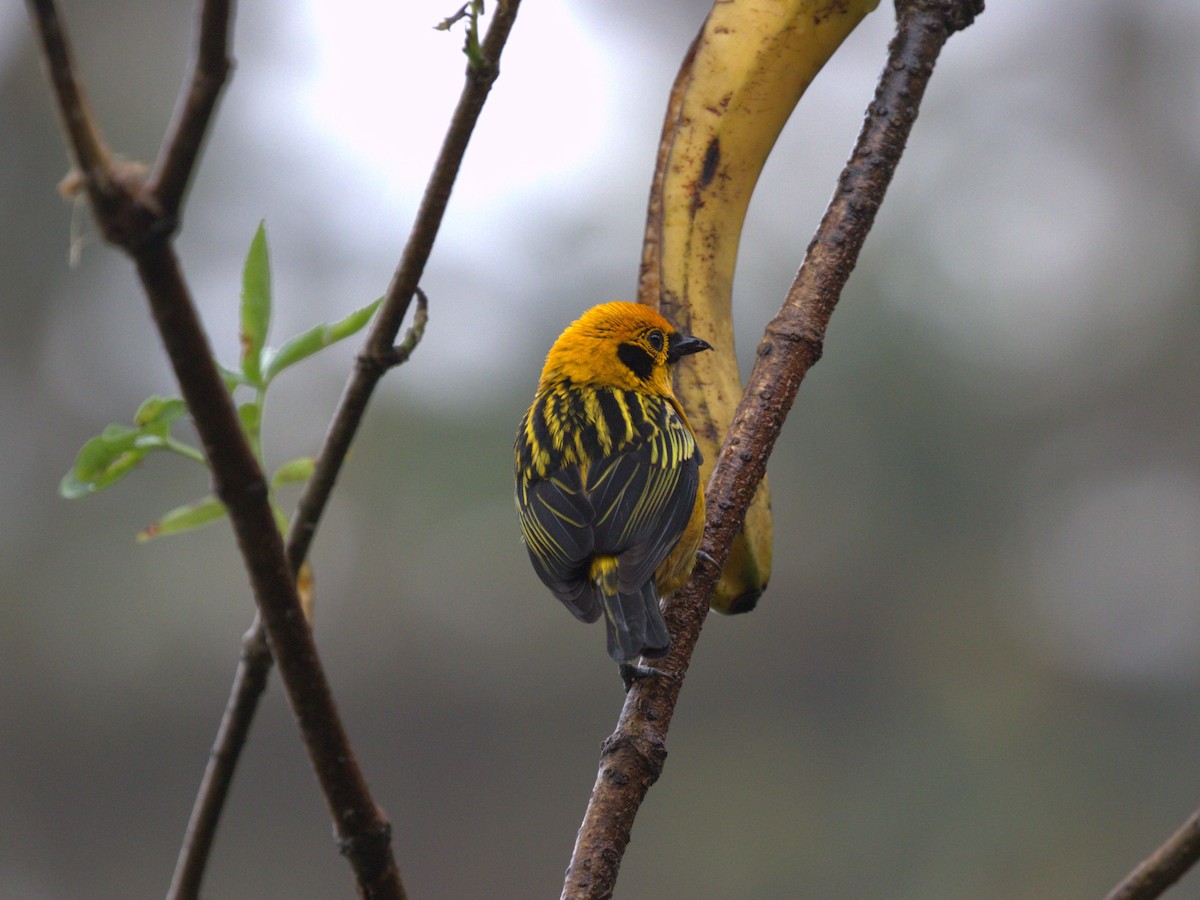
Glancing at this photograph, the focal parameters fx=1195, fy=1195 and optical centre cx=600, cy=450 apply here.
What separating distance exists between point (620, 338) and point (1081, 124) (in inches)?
407

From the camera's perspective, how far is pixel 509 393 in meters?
10.7

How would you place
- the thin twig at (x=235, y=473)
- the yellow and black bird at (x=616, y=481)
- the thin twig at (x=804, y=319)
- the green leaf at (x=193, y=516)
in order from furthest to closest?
the yellow and black bird at (x=616, y=481) < the thin twig at (x=804, y=319) < the green leaf at (x=193, y=516) < the thin twig at (x=235, y=473)

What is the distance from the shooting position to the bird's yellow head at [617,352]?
3.78 m

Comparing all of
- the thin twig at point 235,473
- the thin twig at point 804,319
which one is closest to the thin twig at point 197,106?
the thin twig at point 235,473

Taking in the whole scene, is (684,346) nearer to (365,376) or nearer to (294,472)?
(294,472)

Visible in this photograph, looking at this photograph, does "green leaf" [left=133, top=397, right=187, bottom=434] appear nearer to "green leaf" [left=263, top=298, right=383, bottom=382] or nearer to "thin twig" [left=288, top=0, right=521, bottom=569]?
"green leaf" [left=263, top=298, right=383, bottom=382]

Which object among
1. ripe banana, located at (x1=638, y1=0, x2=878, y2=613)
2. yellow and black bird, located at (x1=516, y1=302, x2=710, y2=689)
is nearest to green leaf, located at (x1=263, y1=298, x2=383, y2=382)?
yellow and black bird, located at (x1=516, y1=302, x2=710, y2=689)

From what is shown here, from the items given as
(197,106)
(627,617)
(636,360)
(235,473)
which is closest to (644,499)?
(627,617)

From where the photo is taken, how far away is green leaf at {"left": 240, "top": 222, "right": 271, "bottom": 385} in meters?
1.66

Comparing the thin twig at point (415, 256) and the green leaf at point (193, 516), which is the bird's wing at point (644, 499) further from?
the thin twig at point (415, 256)

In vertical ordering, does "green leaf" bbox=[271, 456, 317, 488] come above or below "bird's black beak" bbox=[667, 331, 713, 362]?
below

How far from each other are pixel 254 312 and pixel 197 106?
→ 2.65ft

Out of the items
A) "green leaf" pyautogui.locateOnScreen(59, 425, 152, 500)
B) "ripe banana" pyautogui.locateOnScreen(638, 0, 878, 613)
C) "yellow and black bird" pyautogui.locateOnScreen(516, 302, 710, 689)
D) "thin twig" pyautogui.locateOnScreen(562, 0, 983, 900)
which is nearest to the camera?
"green leaf" pyautogui.locateOnScreen(59, 425, 152, 500)

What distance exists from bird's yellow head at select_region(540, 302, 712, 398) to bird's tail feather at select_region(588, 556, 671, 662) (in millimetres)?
948
